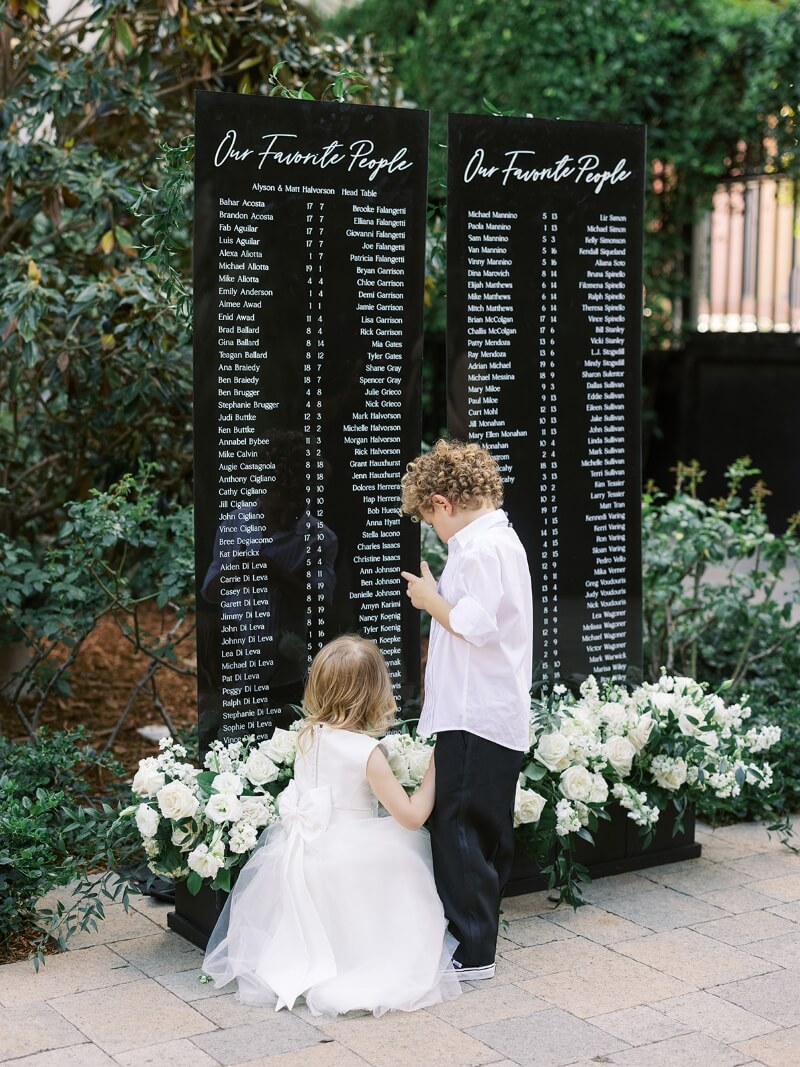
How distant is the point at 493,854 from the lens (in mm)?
4340

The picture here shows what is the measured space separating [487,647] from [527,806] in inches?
28.0

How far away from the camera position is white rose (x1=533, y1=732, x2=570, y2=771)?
4.67m

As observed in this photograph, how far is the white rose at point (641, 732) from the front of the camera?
4961 mm

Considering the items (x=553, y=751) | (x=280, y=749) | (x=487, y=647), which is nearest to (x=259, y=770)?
(x=280, y=749)

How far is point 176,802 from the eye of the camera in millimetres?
4203

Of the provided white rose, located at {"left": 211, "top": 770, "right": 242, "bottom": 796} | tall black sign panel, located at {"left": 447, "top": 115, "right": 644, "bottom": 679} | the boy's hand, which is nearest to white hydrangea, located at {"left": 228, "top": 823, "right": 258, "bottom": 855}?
white rose, located at {"left": 211, "top": 770, "right": 242, "bottom": 796}

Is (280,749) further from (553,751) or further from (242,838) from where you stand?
(553,751)

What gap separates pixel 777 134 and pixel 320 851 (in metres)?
9.25

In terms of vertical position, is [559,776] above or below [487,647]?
below

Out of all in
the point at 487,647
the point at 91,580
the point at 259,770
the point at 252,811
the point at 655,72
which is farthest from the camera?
the point at 655,72

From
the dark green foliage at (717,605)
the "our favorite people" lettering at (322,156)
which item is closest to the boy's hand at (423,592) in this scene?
the "our favorite people" lettering at (322,156)

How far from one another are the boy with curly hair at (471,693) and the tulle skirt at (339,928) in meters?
0.11

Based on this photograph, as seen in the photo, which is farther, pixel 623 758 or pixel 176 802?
pixel 623 758

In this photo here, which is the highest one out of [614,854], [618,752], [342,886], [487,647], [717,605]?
[487,647]
